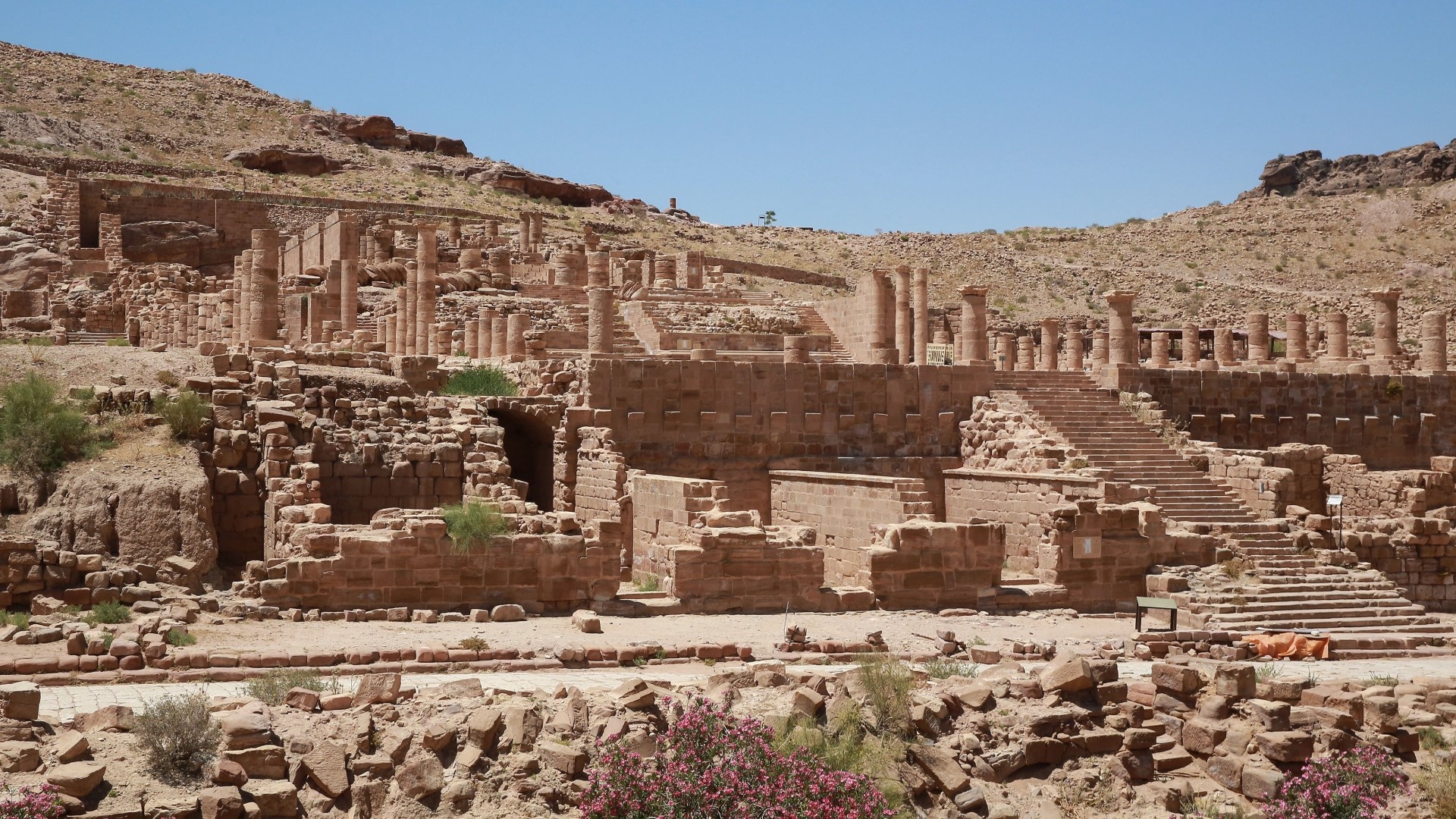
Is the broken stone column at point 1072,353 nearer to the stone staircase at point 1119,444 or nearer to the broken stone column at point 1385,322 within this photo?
the broken stone column at point 1385,322

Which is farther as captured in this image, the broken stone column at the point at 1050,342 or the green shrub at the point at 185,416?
the broken stone column at the point at 1050,342

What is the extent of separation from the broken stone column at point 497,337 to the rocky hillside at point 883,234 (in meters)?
24.9

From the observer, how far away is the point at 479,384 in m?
20.5

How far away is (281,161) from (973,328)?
1896 inches

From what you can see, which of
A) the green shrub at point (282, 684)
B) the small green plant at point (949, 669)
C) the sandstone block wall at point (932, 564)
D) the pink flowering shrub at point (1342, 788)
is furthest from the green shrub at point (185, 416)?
the pink flowering shrub at point (1342, 788)

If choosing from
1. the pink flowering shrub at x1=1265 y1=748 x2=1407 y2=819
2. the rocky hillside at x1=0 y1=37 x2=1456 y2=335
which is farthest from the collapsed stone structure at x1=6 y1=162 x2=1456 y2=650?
the rocky hillside at x1=0 y1=37 x2=1456 y2=335

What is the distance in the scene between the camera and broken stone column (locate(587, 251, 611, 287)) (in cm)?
3625

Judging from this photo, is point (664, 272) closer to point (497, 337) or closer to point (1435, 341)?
point (497, 337)

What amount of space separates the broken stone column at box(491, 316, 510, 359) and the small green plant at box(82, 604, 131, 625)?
14074 millimetres

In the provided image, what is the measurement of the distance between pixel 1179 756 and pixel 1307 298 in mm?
49421

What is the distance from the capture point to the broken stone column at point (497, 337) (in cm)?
2680

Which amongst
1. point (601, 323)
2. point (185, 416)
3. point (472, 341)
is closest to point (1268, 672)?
point (185, 416)

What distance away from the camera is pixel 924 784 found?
32.4ft

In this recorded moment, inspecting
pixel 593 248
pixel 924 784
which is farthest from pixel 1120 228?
pixel 924 784
